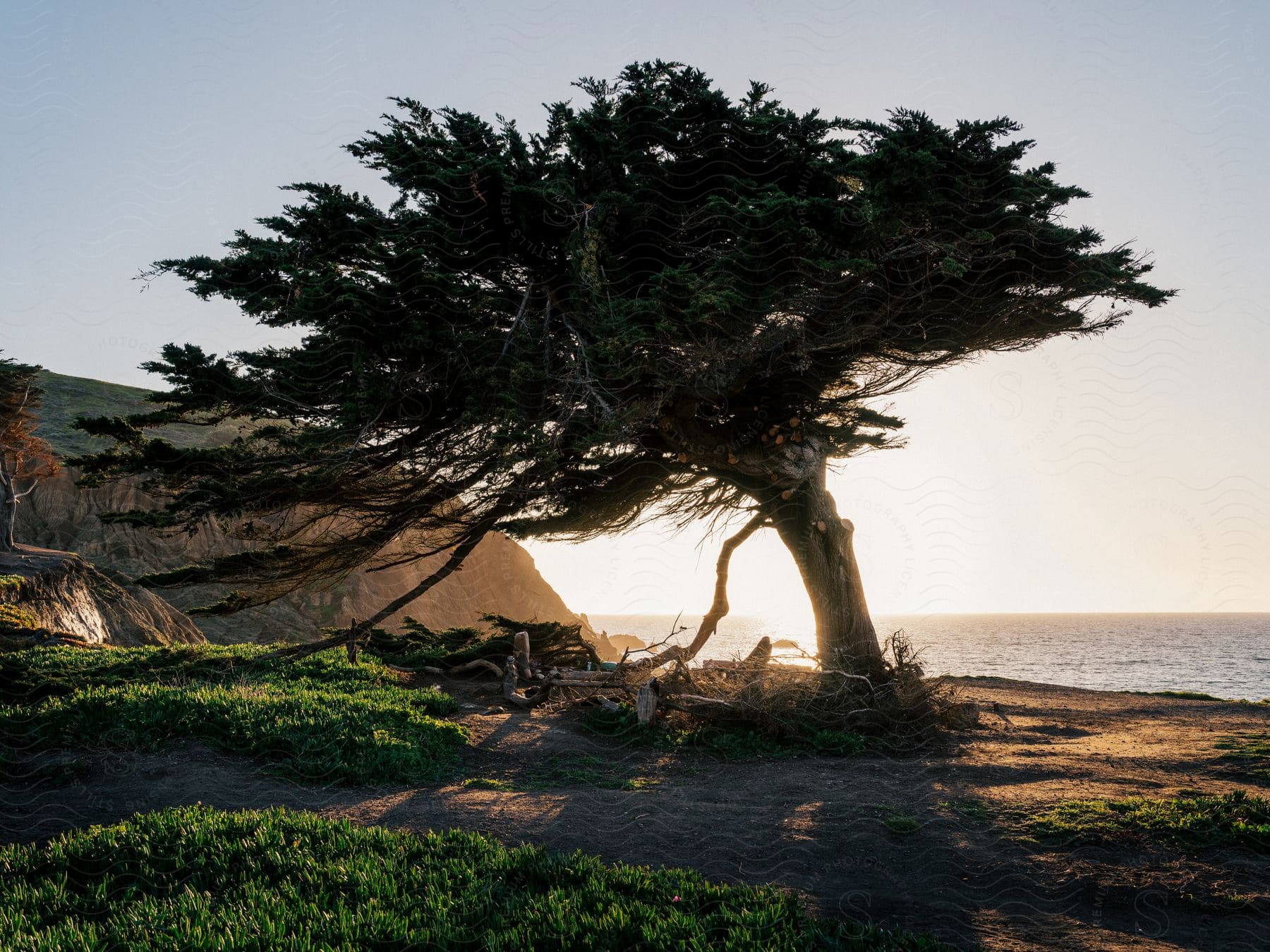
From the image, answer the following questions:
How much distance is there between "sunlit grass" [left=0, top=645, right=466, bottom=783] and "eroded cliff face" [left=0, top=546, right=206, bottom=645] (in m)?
3.59

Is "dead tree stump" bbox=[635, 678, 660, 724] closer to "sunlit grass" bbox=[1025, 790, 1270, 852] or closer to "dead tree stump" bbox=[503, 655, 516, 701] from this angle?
"dead tree stump" bbox=[503, 655, 516, 701]

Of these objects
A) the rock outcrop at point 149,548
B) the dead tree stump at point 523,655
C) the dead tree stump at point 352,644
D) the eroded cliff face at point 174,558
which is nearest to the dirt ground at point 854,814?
the dead tree stump at point 523,655

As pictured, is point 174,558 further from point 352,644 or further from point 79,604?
point 352,644

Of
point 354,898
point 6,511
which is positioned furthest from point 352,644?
point 6,511

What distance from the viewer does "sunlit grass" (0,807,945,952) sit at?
342 centimetres

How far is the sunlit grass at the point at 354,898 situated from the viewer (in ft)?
11.2

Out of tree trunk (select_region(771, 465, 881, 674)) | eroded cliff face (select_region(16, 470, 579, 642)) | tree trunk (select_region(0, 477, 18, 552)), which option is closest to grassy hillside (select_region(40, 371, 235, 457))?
eroded cliff face (select_region(16, 470, 579, 642))

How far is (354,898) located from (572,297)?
23.8ft

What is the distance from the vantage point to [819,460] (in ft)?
37.5

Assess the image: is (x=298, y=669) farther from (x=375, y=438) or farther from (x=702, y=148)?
(x=702, y=148)

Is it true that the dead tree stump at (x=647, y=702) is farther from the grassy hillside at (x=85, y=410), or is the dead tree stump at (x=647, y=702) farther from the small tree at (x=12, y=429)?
the grassy hillside at (x=85, y=410)

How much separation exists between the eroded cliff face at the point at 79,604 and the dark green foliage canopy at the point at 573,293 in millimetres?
6392

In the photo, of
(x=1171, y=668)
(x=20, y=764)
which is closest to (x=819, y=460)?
(x=20, y=764)

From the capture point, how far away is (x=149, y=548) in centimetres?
3145
